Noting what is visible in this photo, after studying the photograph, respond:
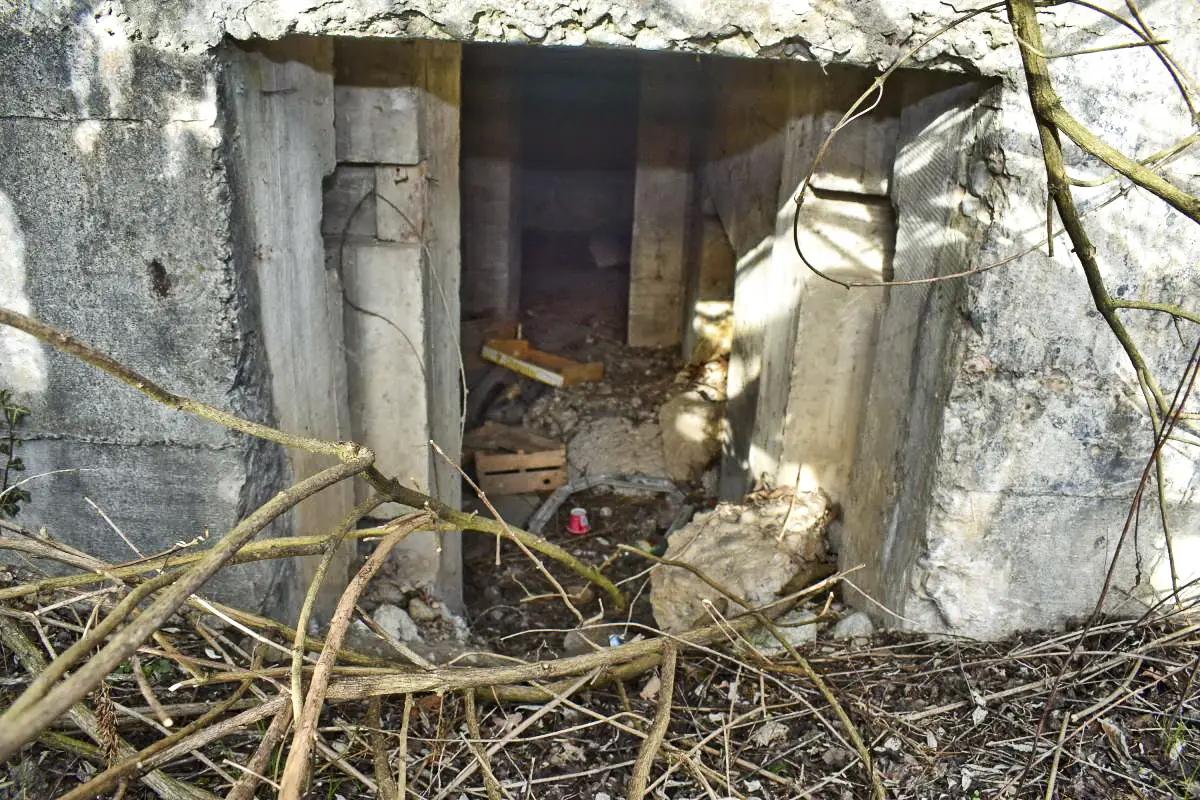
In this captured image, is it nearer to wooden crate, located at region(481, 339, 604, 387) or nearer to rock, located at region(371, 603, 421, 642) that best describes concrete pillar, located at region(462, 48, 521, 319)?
wooden crate, located at region(481, 339, 604, 387)

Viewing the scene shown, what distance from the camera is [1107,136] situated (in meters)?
2.28

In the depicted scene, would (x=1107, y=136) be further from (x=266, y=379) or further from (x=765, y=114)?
(x=266, y=379)

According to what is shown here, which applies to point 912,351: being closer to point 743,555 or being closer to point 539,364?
point 743,555

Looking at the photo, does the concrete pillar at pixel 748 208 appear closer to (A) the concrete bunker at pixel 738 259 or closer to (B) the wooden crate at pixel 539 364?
(A) the concrete bunker at pixel 738 259

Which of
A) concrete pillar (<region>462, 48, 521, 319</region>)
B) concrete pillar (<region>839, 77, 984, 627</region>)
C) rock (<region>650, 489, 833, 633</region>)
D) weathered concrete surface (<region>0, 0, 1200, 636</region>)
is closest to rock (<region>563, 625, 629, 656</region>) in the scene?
rock (<region>650, 489, 833, 633</region>)

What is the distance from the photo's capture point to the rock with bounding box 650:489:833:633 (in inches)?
128

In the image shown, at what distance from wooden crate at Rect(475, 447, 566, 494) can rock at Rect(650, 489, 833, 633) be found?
7.08 ft

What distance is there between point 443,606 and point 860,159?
2382 millimetres

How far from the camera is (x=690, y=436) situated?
227 inches

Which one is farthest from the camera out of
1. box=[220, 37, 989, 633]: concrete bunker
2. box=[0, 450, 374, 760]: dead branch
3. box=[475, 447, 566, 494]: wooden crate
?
box=[475, 447, 566, 494]: wooden crate

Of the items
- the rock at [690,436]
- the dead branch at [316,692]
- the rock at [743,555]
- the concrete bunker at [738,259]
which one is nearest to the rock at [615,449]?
the rock at [690,436]

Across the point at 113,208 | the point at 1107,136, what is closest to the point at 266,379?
the point at 113,208

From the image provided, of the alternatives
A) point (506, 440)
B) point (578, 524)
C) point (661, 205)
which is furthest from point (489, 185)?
point (578, 524)

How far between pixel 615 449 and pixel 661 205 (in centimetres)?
245
